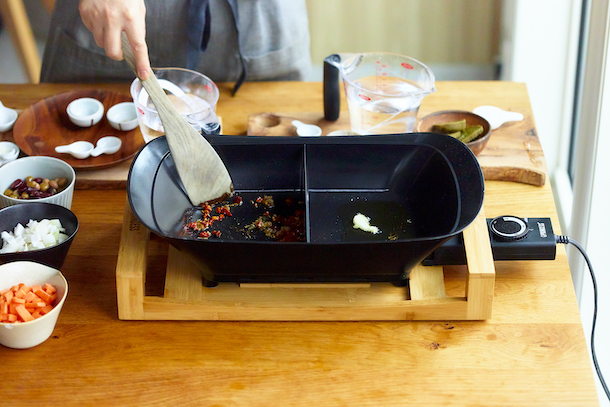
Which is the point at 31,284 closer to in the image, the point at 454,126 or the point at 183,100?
the point at 183,100

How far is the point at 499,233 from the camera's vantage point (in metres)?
1.07

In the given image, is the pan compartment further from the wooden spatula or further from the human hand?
the human hand

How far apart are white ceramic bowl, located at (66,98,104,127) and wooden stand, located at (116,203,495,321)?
1.66 feet

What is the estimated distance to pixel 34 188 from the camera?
116 cm

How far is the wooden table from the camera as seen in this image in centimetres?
90

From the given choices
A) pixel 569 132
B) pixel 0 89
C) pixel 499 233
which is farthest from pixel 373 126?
pixel 569 132

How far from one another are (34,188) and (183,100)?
16.8 inches

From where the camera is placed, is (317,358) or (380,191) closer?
(317,358)

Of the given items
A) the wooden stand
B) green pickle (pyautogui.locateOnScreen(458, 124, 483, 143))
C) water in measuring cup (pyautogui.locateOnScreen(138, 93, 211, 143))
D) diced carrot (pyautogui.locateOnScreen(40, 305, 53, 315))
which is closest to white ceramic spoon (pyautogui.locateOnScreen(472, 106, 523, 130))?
green pickle (pyautogui.locateOnScreen(458, 124, 483, 143))

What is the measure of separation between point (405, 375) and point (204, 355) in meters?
0.33

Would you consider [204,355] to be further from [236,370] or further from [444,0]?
[444,0]

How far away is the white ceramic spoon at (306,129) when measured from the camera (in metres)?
1.42

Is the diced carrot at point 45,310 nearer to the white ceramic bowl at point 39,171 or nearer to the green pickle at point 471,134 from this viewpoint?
the white ceramic bowl at point 39,171

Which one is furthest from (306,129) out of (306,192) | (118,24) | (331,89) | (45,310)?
(45,310)
